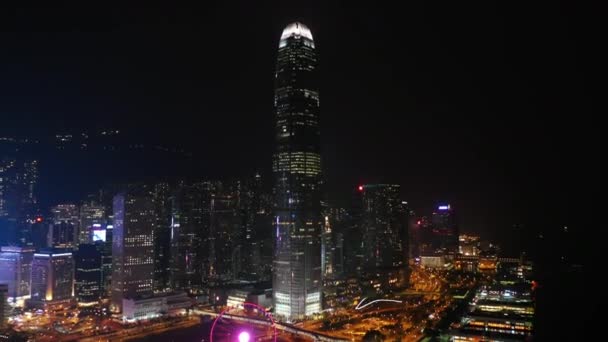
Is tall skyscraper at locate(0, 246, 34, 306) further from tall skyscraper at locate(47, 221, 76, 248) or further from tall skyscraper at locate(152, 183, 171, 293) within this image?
tall skyscraper at locate(152, 183, 171, 293)

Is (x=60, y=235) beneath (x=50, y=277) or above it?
above

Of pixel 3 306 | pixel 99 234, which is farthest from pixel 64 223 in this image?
pixel 3 306

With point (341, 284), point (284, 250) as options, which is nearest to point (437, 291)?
point (341, 284)

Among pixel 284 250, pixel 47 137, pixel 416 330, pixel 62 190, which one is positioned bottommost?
pixel 416 330

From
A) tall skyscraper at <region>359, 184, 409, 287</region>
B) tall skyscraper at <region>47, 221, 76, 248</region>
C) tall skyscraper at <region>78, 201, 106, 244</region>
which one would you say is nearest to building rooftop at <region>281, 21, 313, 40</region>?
tall skyscraper at <region>359, 184, 409, 287</region>

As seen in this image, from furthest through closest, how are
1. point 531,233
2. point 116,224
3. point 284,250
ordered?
1. point 531,233
2. point 116,224
3. point 284,250

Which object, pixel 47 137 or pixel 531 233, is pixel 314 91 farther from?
pixel 531 233

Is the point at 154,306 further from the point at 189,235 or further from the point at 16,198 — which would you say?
the point at 16,198
